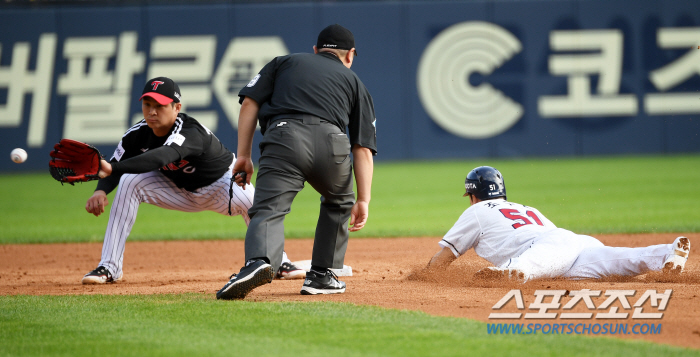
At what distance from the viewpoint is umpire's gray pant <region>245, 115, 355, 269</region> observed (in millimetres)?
4016

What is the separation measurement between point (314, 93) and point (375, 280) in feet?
5.32

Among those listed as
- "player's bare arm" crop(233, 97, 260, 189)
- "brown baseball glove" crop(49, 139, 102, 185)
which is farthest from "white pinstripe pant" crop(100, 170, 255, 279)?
"player's bare arm" crop(233, 97, 260, 189)

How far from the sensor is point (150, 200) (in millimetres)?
5555

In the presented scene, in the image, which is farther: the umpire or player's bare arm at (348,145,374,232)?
player's bare arm at (348,145,374,232)

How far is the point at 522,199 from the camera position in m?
11.2

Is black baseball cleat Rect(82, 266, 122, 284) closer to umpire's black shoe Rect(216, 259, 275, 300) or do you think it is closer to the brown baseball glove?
the brown baseball glove

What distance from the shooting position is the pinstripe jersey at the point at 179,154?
4.67 metres

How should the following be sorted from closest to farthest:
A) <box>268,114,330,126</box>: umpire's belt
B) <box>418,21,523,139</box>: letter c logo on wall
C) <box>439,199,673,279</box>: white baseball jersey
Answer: <box>268,114,330,126</box>: umpire's belt → <box>439,199,673,279</box>: white baseball jersey → <box>418,21,523,139</box>: letter c logo on wall

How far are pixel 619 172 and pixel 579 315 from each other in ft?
41.2

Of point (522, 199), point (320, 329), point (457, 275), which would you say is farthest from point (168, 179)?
point (522, 199)

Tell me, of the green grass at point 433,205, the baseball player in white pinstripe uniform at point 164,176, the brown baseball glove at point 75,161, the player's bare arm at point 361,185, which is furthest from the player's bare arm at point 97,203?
the green grass at point 433,205

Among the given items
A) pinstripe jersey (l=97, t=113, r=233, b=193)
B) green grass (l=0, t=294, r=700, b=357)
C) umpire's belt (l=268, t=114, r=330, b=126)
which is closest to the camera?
green grass (l=0, t=294, r=700, b=357)

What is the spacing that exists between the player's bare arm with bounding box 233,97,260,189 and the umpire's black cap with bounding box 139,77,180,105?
100 cm

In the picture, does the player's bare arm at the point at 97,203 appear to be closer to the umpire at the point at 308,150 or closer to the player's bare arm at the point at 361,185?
the umpire at the point at 308,150
